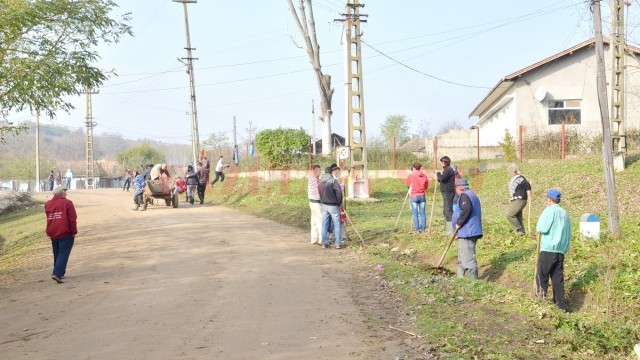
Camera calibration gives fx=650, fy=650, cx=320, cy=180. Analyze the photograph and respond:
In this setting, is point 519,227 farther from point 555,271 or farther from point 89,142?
point 89,142

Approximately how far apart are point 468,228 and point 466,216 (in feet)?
0.75

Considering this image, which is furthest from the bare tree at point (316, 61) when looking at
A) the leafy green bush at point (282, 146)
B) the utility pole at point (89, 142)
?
the utility pole at point (89, 142)

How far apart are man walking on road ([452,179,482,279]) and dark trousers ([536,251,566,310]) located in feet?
4.93

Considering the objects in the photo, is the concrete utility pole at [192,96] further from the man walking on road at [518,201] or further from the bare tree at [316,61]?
the man walking on road at [518,201]

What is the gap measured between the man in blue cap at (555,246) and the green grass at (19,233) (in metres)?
11.7

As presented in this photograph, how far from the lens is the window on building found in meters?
32.8

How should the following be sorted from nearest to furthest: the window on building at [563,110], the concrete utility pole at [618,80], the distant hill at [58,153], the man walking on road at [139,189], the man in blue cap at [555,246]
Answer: the man in blue cap at [555,246] < the concrete utility pole at [618,80] < the man walking on road at [139,189] < the window on building at [563,110] < the distant hill at [58,153]

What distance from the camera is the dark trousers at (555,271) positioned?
9.49 m

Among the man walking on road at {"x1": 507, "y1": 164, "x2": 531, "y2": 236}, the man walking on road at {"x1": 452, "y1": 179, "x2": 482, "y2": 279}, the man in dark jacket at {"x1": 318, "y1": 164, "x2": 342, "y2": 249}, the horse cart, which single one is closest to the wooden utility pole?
the man walking on road at {"x1": 507, "y1": 164, "x2": 531, "y2": 236}

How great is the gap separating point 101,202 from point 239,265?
2078 cm

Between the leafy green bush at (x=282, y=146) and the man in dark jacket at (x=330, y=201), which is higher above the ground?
the leafy green bush at (x=282, y=146)

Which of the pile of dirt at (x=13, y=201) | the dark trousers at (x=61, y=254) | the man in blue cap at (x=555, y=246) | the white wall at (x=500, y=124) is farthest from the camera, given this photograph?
the white wall at (x=500, y=124)

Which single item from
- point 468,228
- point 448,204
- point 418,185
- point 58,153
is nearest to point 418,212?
point 418,185

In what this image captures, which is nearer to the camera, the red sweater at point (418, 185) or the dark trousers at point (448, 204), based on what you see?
the dark trousers at point (448, 204)
